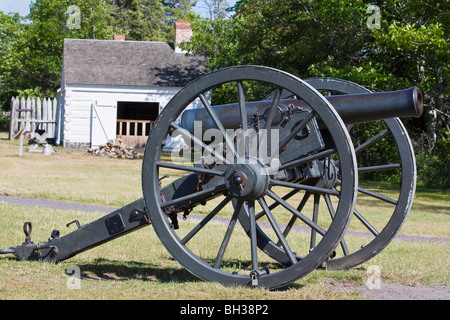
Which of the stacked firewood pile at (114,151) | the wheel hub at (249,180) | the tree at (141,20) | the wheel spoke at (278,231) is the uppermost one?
the tree at (141,20)

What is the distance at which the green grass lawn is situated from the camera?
511cm

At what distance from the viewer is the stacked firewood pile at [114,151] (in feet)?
90.9

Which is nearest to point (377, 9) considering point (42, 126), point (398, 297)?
point (398, 297)

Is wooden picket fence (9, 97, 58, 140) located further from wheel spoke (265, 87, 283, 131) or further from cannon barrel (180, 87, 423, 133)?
wheel spoke (265, 87, 283, 131)

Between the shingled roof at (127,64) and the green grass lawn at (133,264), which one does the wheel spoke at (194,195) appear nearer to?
the green grass lawn at (133,264)

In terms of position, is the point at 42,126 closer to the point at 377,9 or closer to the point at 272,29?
the point at 272,29

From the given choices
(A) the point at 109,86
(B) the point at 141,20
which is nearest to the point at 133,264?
(A) the point at 109,86

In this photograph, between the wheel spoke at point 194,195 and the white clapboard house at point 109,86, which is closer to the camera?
the wheel spoke at point 194,195

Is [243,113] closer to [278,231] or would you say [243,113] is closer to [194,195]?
[194,195]

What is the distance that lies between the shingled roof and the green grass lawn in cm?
1497

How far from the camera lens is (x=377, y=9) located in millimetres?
19672

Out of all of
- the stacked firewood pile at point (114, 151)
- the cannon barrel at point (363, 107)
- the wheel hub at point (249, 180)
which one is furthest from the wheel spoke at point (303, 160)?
the stacked firewood pile at point (114, 151)

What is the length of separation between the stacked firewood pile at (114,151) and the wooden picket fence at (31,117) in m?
6.16
